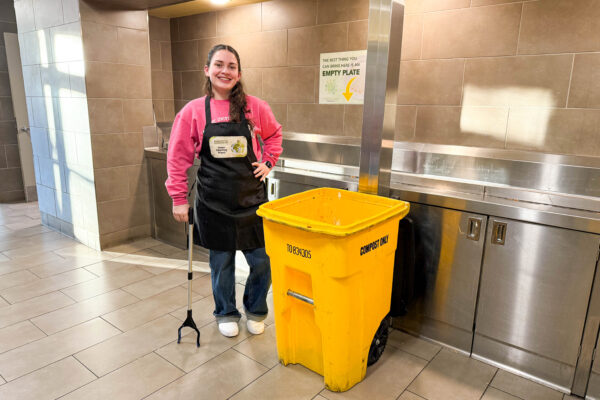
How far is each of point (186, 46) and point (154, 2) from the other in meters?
0.88

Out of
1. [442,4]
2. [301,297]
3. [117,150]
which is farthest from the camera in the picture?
[117,150]

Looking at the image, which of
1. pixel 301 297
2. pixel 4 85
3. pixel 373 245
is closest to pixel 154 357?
pixel 301 297

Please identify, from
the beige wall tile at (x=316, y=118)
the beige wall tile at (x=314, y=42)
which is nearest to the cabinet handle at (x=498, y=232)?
the beige wall tile at (x=316, y=118)

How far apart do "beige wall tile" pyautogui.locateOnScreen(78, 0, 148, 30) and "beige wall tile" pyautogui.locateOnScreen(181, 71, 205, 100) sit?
67 centimetres

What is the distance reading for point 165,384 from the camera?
6.41 feet

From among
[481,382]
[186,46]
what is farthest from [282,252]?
[186,46]

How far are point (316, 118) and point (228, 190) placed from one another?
4.70 feet

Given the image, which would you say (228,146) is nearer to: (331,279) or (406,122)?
(331,279)

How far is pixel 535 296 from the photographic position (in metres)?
1.96

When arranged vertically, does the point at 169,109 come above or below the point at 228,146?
above

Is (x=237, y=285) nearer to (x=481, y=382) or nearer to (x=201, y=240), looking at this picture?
(x=201, y=240)

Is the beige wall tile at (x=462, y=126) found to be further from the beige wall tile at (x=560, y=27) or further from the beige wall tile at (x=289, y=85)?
the beige wall tile at (x=289, y=85)

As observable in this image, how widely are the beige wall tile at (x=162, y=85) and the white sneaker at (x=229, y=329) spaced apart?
2850 mm

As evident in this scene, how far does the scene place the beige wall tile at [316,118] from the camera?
326 centimetres
